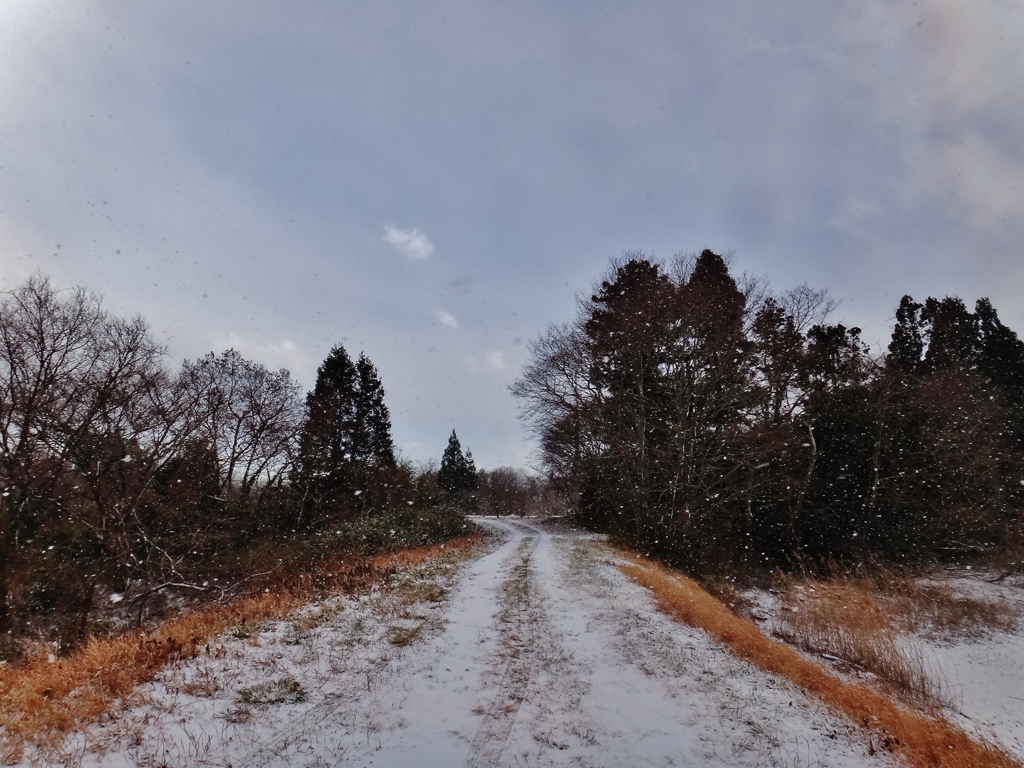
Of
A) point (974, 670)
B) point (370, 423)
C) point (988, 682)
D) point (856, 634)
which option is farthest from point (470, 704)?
point (370, 423)

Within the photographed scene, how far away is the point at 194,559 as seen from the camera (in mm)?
17766

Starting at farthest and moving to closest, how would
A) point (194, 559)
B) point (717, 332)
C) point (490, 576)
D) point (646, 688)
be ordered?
point (717, 332)
point (194, 559)
point (490, 576)
point (646, 688)

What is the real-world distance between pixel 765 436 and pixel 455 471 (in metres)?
54.2

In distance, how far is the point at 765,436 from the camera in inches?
804

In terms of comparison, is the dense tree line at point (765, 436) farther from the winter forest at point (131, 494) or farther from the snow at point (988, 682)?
the winter forest at point (131, 494)

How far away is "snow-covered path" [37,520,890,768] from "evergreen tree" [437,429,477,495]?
61652 mm

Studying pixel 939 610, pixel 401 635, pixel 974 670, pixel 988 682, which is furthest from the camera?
pixel 939 610

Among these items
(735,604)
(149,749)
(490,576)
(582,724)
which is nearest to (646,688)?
(582,724)

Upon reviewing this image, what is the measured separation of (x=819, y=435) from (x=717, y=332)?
28.9ft

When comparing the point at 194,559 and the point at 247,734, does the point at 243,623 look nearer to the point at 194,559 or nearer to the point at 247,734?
the point at 247,734

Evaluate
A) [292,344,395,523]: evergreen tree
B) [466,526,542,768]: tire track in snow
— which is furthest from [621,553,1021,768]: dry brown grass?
[292,344,395,523]: evergreen tree

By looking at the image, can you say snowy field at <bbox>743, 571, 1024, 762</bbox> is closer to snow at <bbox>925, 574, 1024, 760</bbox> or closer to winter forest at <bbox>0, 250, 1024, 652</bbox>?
snow at <bbox>925, 574, 1024, 760</bbox>

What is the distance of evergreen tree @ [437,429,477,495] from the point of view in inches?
2714

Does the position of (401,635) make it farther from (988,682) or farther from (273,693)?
(988,682)
